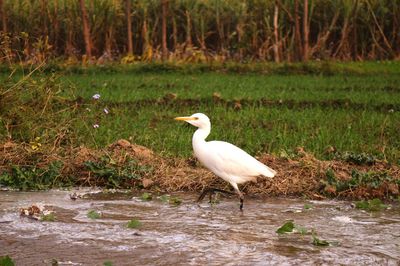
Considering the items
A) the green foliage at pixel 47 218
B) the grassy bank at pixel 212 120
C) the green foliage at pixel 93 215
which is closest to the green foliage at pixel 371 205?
the grassy bank at pixel 212 120

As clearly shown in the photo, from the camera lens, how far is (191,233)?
23.3 ft

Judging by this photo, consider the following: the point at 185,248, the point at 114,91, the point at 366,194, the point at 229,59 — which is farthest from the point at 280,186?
the point at 229,59

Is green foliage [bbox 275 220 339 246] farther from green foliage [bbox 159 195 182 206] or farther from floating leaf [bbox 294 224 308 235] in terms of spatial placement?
green foliage [bbox 159 195 182 206]

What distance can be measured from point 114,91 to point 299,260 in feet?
37.7

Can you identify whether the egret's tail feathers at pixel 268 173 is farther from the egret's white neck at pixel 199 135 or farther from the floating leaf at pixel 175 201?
the floating leaf at pixel 175 201

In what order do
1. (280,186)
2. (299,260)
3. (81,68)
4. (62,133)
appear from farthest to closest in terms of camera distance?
(81,68), (62,133), (280,186), (299,260)

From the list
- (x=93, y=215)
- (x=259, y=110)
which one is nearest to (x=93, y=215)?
(x=93, y=215)

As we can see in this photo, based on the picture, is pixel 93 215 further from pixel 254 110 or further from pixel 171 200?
pixel 254 110

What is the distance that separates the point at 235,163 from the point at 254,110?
6111 millimetres

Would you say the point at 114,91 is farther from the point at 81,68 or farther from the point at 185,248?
the point at 185,248

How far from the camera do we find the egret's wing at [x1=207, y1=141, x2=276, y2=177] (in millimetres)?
8086

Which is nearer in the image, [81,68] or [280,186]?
[280,186]

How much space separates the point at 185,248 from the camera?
259 inches

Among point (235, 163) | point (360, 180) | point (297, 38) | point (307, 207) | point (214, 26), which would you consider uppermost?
point (214, 26)
